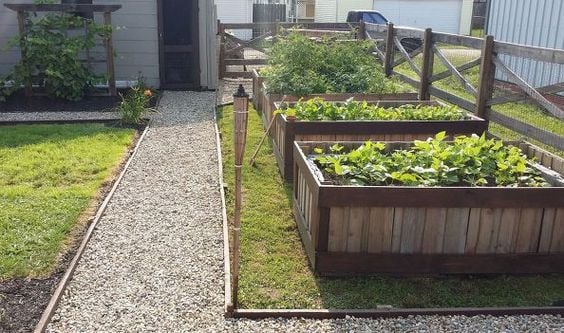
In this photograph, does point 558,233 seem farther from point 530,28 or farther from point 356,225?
point 530,28

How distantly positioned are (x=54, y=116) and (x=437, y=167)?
7.18 meters

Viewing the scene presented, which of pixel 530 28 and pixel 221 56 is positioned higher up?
pixel 530 28

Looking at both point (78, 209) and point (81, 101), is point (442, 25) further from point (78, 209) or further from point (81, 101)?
point (78, 209)

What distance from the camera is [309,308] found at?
12.5 ft

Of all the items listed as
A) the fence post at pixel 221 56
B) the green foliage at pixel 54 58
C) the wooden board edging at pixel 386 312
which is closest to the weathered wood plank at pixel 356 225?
the wooden board edging at pixel 386 312

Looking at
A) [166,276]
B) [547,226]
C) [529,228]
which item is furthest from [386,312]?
[166,276]

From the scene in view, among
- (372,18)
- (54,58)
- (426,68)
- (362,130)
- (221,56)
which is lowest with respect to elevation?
(362,130)

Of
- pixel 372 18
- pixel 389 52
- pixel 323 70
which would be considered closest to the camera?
pixel 323 70

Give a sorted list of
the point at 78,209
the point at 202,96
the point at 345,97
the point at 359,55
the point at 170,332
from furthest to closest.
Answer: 1. the point at 202,96
2. the point at 359,55
3. the point at 345,97
4. the point at 78,209
5. the point at 170,332

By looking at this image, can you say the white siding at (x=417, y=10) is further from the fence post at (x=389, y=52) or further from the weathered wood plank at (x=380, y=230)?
the weathered wood plank at (x=380, y=230)

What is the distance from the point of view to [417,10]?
31.8 meters

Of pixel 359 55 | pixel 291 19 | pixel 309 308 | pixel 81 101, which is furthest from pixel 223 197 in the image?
pixel 291 19

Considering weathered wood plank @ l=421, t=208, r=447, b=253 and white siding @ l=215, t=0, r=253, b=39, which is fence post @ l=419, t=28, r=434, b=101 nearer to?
weathered wood plank @ l=421, t=208, r=447, b=253

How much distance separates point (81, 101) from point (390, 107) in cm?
613
